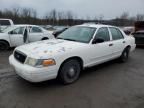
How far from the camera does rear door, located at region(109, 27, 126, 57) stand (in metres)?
5.56

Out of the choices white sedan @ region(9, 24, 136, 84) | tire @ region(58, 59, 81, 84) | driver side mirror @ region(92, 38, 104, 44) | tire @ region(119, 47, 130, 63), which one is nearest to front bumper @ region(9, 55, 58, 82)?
white sedan @ region(9, 24, 136, 84)

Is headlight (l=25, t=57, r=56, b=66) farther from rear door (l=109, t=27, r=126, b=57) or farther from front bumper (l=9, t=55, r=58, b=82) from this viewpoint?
rear door (l=109, t=27, r=126, b=57)

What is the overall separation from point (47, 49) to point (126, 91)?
7.20 feet

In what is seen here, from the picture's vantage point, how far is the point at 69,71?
13.7 feet

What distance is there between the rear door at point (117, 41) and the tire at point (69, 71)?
1806mm

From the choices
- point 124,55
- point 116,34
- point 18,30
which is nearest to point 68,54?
point 116,34

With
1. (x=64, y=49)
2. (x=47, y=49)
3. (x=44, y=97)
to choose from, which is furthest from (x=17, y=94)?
(x=64, y=49)

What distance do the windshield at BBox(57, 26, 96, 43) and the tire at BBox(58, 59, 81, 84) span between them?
806 mm

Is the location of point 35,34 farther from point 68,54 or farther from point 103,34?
point 68,54

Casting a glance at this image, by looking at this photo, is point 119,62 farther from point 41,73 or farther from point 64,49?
point 41,73

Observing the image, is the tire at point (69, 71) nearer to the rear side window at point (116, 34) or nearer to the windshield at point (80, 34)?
the windshield at point (80, 34)

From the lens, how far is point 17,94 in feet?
11.9

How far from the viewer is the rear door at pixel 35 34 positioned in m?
8.88

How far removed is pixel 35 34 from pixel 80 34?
4.66 m
